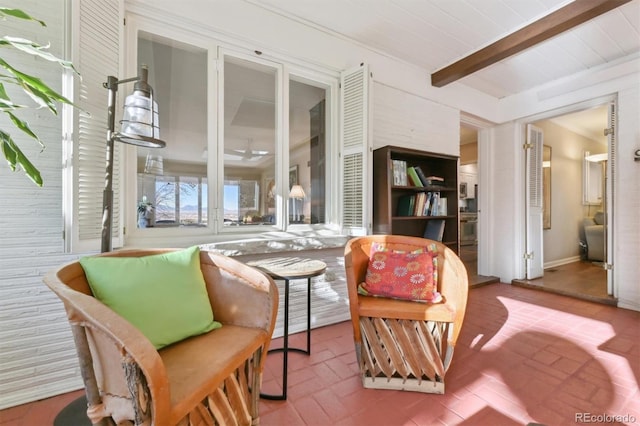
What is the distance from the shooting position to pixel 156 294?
3.73 feet

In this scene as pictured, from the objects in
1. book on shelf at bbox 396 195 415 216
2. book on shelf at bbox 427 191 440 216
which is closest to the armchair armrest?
book on shelf at bbox 396 195 415 216

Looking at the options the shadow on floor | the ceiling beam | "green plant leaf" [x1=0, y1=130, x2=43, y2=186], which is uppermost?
the ceiling beam

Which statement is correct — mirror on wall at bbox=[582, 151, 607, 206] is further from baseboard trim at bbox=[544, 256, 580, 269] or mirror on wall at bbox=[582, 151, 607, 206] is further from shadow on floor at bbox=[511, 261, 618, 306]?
shadow on floor at bbox=[511, 261, 618, 306]

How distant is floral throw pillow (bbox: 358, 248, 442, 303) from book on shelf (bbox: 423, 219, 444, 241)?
115 cm

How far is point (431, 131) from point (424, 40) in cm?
98

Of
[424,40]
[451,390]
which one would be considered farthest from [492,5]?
[451,390]

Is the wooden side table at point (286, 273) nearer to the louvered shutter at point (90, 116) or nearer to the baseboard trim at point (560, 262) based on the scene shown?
the louvered shutter at point (90, 116)

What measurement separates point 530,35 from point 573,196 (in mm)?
4114

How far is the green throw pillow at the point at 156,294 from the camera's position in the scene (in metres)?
1.06

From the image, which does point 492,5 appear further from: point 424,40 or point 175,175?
point 175,175

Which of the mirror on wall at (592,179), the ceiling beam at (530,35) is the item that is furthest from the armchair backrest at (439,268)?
the mirror on wall at (592,179)

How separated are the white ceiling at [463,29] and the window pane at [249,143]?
1.83 ft

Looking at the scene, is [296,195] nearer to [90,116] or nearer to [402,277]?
[402,277]

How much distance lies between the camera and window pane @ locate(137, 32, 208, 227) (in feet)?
6.43
